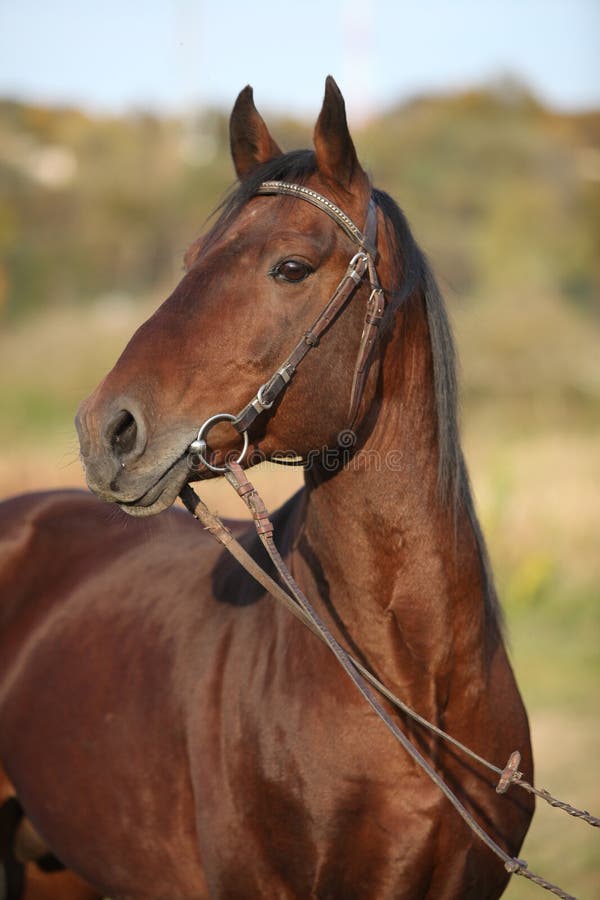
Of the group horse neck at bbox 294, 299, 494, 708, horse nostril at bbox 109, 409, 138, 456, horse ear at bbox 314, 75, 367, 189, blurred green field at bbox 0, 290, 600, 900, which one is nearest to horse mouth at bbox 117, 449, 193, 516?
horse nostril at bbox 109, 409, 138, 456

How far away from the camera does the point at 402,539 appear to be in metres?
2.92

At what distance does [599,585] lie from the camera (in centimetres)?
1096

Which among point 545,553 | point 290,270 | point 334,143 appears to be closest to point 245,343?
point 290,270

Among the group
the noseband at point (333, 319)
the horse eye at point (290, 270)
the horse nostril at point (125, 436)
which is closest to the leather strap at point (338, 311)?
the noseband at point (333, 319)

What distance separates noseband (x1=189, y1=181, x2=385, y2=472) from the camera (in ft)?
8.87

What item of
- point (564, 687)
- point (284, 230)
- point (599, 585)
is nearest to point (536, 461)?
point (599, 585)

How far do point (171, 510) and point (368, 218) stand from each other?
189 cm

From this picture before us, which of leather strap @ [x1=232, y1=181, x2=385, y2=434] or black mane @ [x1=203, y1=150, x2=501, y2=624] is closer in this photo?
leather strap @ [x1=232, y1=181, x2=385, y2=434]

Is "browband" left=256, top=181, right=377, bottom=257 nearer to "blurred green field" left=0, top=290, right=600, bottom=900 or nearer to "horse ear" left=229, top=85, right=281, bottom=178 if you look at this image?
"horse ear" left=229, top=85, right=281, bottom=178

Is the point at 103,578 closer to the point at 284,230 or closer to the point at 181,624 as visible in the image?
the point at 181,624

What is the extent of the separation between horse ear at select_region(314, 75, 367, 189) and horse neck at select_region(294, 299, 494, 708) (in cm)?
42

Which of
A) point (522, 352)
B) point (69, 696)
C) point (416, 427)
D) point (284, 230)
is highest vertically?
point (522, 352)

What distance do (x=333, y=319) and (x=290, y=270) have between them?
173 millimetres

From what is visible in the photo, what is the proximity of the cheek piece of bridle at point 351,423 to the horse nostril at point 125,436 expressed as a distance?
0.50 ft
